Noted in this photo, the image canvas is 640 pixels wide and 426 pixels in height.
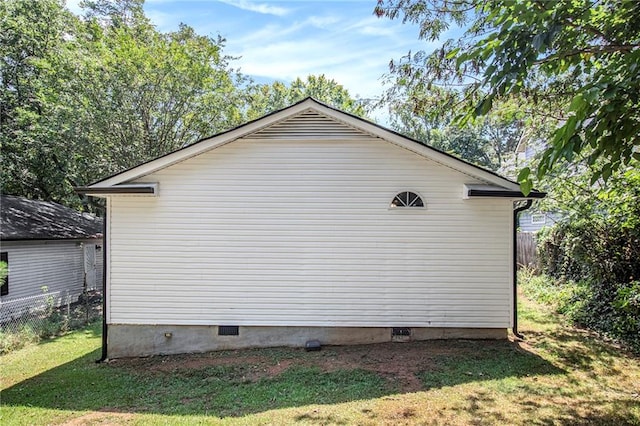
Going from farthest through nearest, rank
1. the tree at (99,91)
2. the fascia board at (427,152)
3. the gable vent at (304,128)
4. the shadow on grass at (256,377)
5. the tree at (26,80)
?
the tree at (26,80) → the tree at (99,91) → the gable vent at (304,128) → the fascia board at (427,152) → the shadow on grass at (256,377)

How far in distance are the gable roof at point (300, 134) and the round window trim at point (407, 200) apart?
813 mm

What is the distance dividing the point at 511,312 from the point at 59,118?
15024 mm

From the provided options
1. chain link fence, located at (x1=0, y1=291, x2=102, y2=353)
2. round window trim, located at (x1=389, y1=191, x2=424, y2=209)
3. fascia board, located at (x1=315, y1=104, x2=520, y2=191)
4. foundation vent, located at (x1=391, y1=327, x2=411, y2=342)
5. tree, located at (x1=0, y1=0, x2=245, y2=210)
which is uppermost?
tree, located at (x1=0, y1=0, x2=245, y2=210)

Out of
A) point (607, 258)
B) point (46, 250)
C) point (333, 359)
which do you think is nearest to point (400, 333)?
point (333, 359)

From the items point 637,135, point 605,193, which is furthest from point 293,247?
point 605,193

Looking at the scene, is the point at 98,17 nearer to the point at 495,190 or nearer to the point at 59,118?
the point at 59,118

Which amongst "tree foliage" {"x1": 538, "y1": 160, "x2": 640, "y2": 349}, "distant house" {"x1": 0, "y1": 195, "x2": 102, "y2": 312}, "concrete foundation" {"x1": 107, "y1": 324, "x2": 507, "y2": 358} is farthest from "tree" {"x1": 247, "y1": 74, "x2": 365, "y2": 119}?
"concrete foundation" {"x1": 107, "y1": 324, "x2": 507, "y2": 358}

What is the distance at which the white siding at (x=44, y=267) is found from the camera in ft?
38.1

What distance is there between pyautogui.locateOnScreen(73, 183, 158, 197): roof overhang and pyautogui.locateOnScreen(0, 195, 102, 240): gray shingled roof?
22.6 feet

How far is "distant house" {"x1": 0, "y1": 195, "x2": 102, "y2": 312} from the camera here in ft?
37.9

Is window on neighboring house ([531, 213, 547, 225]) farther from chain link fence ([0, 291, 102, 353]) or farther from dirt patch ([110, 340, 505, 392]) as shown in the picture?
chain link fence ([0, 291, 102, 353])

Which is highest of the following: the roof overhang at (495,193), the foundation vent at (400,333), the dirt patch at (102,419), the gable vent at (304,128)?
the gable vent at (304,128)

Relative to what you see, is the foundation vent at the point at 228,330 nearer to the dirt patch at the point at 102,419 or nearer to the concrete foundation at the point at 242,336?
the concrete foundation at the point at 242,336

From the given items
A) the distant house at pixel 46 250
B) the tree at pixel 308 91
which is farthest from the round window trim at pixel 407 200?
the tree at pixel 308 91
